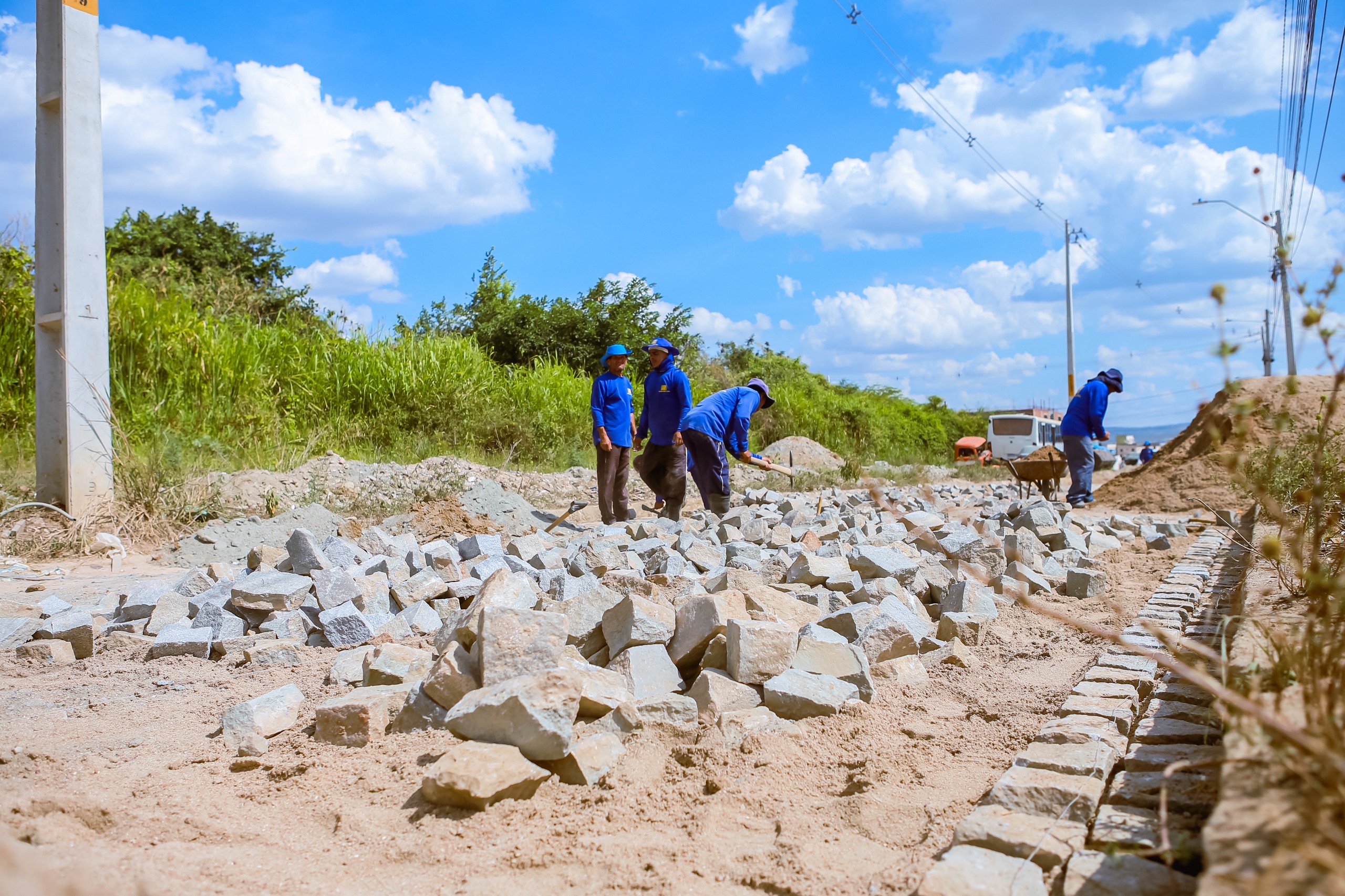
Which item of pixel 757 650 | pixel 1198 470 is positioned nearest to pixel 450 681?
pixel 757 650

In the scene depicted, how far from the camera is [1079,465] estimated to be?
33.3ft

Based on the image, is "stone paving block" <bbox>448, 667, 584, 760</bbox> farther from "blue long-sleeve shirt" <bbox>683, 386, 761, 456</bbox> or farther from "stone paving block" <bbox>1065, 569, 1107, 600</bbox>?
"blue long-sleeve shirt" <bbox>683, 386, 761, 456</bbox>

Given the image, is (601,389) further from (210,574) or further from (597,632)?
(597,632)

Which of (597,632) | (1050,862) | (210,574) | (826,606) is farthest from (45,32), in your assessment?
(1050,862)

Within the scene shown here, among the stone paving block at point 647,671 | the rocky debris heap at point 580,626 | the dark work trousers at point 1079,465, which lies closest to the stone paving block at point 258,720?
the rocky debris heap at point 580,626

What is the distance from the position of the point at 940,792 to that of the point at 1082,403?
912 cm

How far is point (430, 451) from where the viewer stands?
1141 cm

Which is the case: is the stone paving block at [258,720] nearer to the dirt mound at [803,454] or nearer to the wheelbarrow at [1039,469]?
the wheelbarrow at [1039,469]

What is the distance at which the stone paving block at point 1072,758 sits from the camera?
207 centimetres

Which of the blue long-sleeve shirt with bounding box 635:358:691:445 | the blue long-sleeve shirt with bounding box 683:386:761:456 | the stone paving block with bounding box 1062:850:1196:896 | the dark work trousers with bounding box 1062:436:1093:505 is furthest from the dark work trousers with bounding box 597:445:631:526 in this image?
the stone paving block with bounding box 1062:850:1196:896

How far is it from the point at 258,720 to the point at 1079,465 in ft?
31.9

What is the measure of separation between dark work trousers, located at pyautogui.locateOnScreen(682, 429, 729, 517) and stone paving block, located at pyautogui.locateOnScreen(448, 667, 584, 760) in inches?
202

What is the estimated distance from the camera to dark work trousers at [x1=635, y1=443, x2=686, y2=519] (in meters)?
7.78

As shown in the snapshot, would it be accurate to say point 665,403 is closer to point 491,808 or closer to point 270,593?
point 270,593
